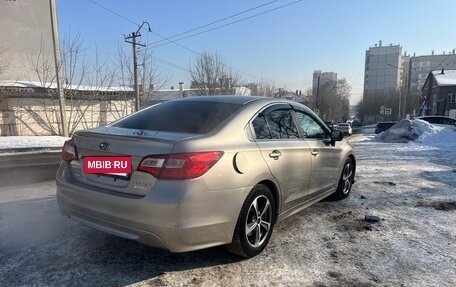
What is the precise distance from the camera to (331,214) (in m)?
5.16

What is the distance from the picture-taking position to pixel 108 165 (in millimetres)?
3174

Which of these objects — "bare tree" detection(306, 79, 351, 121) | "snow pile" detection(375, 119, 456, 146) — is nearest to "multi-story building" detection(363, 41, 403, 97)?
"bare tree" detection(306, 79, 351, 121)

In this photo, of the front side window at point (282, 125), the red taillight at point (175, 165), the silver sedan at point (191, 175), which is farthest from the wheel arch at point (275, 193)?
the red taillight at point (175, 165)

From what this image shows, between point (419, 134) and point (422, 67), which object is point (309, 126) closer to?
point (419, 134)

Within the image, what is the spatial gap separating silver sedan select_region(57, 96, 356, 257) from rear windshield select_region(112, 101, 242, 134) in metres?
0.01

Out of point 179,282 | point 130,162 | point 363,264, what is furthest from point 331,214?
point 130,162

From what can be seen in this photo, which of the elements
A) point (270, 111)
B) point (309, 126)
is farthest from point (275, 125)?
point (309, 126)

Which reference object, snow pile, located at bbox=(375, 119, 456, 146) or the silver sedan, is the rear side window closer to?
the silver sedan

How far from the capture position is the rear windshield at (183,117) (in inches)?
140

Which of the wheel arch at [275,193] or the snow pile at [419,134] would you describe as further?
the snow pile at [419,134]

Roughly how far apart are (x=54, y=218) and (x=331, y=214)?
12.0 feet

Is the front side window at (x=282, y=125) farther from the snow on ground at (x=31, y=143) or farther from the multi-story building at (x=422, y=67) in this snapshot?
the multi-story building at (x=422, y=67)

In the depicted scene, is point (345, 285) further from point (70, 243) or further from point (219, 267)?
point (70, 243)

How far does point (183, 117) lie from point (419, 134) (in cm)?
1777
